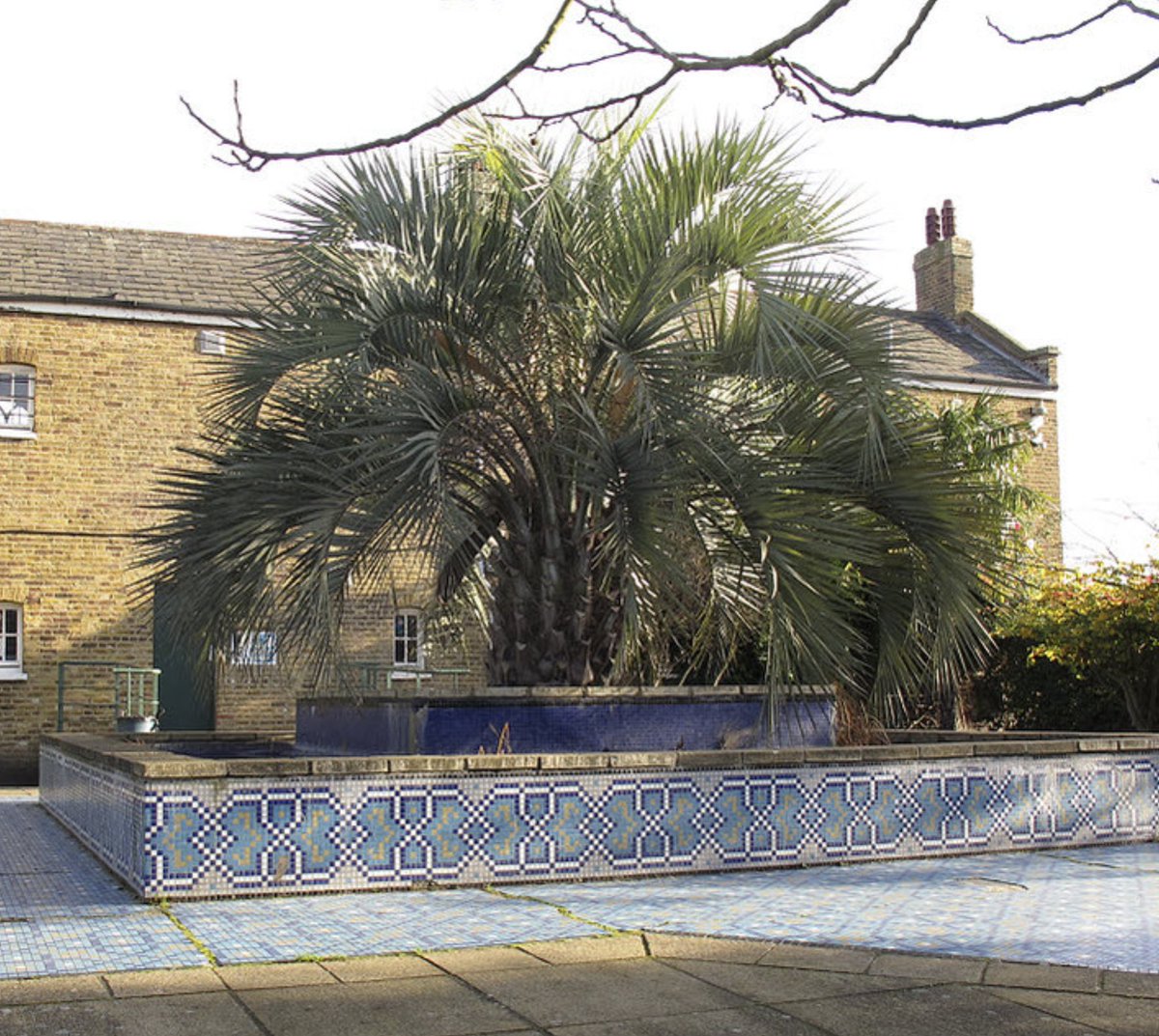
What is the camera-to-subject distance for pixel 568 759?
807cm

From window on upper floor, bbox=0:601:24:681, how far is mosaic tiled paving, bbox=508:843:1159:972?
39.9 ft

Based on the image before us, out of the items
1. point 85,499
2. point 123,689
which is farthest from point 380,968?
point 85,499

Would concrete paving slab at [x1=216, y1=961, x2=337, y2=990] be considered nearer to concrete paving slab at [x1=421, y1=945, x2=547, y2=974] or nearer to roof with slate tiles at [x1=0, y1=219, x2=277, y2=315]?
concrete paving slab at [x1=421, y1=945, x2=547, y2=974]

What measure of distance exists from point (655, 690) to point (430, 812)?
257cm

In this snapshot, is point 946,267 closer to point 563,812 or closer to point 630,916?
point 563,812

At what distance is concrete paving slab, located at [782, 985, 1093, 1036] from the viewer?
474cm

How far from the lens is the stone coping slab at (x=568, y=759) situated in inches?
293

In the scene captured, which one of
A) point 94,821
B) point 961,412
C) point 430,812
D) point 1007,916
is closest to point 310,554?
point 430,812

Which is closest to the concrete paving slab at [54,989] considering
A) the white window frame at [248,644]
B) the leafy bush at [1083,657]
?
the white window frame at [248,644]

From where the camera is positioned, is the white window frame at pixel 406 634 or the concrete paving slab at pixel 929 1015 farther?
the white window frame at pixel 406 634

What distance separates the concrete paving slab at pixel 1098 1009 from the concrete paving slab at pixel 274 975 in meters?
2.51

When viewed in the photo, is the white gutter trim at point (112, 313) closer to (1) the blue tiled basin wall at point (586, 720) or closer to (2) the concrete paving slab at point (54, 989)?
(1) the blue tiled basin wall at point (586, 720)

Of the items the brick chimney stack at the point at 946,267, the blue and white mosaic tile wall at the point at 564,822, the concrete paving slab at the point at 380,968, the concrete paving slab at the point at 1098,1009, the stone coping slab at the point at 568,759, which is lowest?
the concrete paving slab at the point at 1098,1009

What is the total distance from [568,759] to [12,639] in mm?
12302
